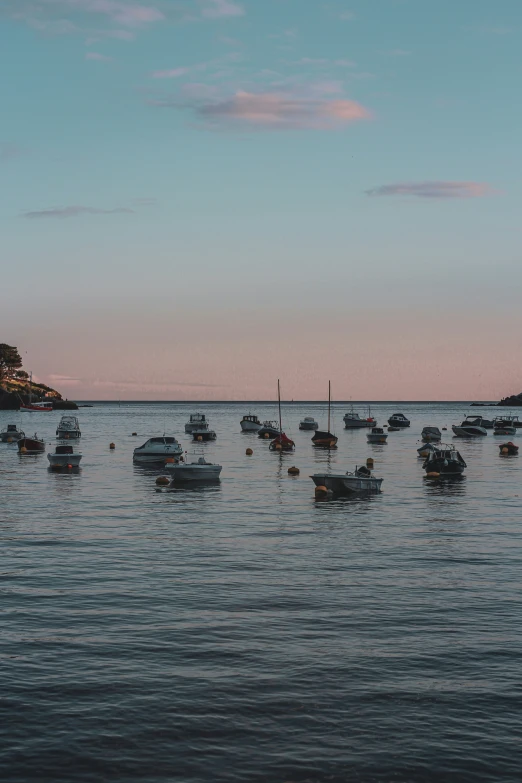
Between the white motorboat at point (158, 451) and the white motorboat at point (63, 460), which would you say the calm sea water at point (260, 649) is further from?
the white motorboat at point (158, 451)

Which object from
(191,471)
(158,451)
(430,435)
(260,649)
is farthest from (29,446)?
(260,649)

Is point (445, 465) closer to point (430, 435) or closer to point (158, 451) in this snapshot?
point (158, 451)

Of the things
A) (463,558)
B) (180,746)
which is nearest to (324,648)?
(180,746)

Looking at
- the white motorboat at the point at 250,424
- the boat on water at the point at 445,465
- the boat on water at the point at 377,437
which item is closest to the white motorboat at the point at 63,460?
the boat on water at the point at 445,465

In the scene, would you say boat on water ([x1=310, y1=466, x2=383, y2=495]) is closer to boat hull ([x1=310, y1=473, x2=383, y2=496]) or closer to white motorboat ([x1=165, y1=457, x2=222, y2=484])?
boat hull ([x1=310, y1=473, x2=383, y2=496])

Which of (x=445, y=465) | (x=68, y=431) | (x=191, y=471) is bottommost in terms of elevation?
(x=445, y=465)

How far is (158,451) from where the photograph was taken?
92000mm

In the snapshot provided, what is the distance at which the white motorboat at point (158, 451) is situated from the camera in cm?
9144

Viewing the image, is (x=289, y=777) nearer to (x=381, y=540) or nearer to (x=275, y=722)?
(x=275, y=722)

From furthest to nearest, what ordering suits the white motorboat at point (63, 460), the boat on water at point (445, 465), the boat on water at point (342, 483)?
the white motorboat at point (63, 460), the boat on water at point (445, 465), the boat on water at point (342, 483)

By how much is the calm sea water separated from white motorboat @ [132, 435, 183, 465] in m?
38.4

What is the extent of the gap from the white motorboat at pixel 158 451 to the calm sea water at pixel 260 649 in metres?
38.4

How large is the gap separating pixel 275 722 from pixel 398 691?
3564 mm

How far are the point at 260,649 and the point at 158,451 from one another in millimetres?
68304
